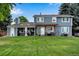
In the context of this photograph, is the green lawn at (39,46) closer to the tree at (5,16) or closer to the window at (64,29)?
the window at (64,29)

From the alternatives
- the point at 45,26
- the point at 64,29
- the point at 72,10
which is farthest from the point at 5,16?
the point at 72,10

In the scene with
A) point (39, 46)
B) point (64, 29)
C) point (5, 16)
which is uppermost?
point (5, 16)

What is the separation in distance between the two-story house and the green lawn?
0.34ft

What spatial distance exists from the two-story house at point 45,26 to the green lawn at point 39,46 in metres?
0.10

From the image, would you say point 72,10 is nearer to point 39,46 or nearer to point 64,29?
point 64,29

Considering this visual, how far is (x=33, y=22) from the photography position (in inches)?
387

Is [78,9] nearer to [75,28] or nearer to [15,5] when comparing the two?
[75,28]

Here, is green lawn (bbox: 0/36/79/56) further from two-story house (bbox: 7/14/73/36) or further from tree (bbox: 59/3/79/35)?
tree (bbox: 59/3/79/35)

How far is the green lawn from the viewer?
9.61 m

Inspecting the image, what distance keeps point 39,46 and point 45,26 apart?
16.2 inches

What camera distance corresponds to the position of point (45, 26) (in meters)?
9.91

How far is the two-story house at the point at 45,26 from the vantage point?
980cm

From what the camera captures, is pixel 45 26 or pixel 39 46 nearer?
pixel 39 46

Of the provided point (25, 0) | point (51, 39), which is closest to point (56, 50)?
point (51, 39)
